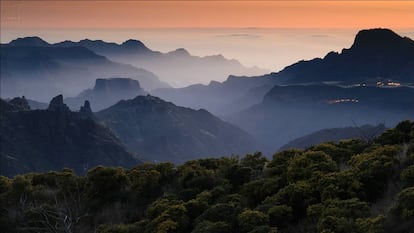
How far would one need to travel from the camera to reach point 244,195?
780 inches

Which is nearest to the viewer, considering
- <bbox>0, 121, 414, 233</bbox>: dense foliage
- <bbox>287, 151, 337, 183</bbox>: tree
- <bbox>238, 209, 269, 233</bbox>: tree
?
<bbox>0, 121, 414, 233</bbox>: dense foliage

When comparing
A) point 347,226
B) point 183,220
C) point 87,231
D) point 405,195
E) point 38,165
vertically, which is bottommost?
point 38,165

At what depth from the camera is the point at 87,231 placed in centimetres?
2166

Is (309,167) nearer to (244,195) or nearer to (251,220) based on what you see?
(244,195)

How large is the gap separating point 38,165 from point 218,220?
599 ft

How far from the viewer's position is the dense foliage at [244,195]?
590 inches

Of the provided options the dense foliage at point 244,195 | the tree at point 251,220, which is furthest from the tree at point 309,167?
the tree at point 251,220

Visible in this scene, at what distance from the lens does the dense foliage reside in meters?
15.0

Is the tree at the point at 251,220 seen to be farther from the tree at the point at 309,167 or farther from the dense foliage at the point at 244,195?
the tree at the point at 309,167

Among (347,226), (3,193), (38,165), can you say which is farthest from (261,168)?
(38,165)

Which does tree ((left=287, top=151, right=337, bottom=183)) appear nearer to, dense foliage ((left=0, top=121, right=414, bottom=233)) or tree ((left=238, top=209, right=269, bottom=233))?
dense foliage ((left=0, top=121, right=414, bottom=233))

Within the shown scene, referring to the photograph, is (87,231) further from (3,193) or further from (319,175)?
(319,175)

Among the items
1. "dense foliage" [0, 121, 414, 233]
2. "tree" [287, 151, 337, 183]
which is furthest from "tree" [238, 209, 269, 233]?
"tree" [287, 151, 337, 183]

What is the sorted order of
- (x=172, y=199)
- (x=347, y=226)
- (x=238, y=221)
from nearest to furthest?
1. (x=347, y=226)
2. (x=238, y=221)
3. (x=172, y=199)
